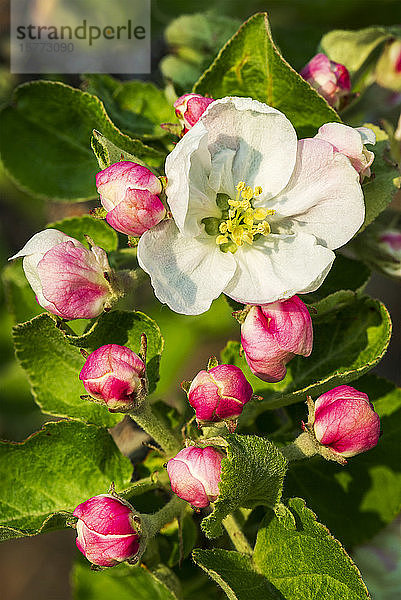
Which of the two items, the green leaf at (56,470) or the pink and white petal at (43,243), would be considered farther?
the green leaf at (56,470)

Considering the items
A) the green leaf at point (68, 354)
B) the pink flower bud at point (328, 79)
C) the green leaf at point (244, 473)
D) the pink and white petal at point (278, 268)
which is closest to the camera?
the green leaf at point (244, 473)

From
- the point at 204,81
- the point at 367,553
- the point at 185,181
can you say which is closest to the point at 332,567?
the point at 185,181

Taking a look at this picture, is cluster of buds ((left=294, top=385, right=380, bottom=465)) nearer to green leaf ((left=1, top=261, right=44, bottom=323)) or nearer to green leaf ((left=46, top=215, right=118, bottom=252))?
green leaf ((left=46, top=215, right=118, bottom=252))

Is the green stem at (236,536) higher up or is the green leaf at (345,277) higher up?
the green leaf at (345,277)

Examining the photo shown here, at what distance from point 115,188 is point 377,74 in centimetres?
93

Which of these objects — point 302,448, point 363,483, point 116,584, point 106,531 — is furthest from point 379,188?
point 116,584

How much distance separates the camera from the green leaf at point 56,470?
1.12 metres

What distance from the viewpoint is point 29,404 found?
2.06 metres

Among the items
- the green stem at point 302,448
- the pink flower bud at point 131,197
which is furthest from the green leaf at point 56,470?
the pink flower bud at point 131,197

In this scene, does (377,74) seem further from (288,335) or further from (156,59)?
(288,335)

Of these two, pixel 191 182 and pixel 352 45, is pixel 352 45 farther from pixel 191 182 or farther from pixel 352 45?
pixel 191 182

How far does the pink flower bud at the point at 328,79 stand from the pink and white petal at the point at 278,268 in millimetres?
359

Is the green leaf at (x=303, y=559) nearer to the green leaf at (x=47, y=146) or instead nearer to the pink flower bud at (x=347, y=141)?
the pink flower bud at (x=347, y=141)

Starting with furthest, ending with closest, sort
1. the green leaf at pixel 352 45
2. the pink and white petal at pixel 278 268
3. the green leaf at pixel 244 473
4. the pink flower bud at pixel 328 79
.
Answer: the green leaf at pixel 352 45 < the pink flower bud at pixel 328 79 < the pink and white petal at pixel 278 268 < the green leaf at pixel 244 473
